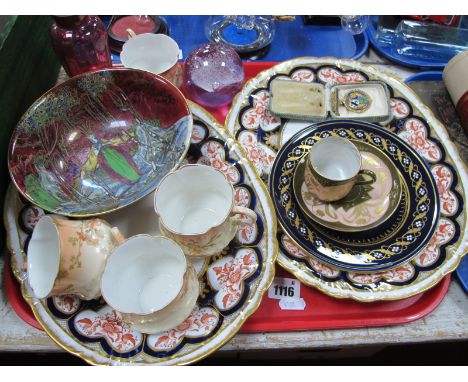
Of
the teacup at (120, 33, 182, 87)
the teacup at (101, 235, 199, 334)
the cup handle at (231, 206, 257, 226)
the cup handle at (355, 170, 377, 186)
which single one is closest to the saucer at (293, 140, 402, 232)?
the cup handle at (355, 170, 377, 186)

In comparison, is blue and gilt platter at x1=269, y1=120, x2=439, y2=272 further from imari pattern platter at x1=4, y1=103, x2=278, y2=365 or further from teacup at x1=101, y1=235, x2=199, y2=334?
teacup at x1=101, y1=235, x2=199, y2=334

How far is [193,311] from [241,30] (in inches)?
32.1

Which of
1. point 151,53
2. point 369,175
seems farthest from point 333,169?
point 151,53

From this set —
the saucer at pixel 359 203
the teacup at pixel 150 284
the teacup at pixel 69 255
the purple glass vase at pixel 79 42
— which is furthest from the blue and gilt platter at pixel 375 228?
the purple glass vase at pixel 79 42

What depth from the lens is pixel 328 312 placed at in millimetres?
703

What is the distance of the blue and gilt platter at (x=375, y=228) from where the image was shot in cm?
70

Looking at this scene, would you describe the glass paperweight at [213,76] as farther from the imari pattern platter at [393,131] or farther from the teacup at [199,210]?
the teacup at [199,210]

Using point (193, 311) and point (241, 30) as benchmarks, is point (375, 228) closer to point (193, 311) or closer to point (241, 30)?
point (193, 311)

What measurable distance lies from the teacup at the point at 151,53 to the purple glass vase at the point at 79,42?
7 centimetres

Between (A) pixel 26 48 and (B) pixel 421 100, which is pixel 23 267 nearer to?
(A) pixel 26 48

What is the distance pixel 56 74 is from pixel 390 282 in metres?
0.85

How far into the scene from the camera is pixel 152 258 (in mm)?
651

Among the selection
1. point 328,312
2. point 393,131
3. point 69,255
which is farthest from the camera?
point 393,131

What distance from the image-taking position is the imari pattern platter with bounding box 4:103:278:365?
60 centimetres
